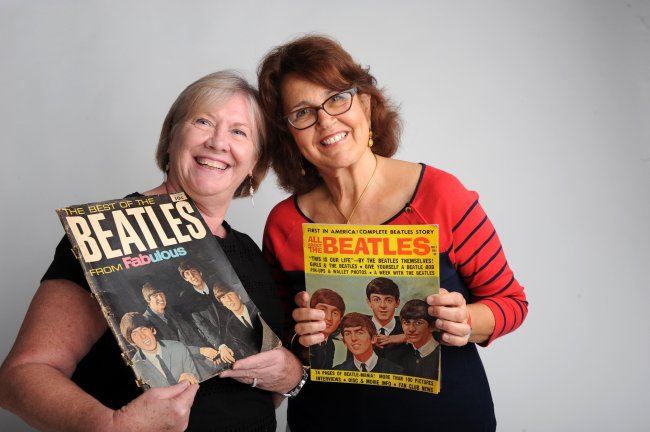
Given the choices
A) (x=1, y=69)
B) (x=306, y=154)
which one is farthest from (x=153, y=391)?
(x=1, y=69)

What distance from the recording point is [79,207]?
1.43m

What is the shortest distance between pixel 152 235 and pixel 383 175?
30.3 inches

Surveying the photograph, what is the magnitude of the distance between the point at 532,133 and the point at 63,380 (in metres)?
2.48

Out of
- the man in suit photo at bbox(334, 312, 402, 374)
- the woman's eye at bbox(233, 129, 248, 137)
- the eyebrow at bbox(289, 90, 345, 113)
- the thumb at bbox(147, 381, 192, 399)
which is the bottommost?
the thumb at bbox(147, 381, 192, 399)

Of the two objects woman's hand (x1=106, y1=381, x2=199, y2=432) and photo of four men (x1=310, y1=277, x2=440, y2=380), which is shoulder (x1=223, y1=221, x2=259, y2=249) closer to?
photo of four men (x1=310, y1=277, x2=440, y2=380)

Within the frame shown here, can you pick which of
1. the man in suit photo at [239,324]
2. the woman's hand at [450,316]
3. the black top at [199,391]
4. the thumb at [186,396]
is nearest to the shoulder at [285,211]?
the black top at [199,391]

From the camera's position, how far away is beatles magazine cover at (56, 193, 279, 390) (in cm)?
133

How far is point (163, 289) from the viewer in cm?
143

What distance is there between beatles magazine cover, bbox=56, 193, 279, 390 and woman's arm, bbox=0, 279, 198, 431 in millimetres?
64

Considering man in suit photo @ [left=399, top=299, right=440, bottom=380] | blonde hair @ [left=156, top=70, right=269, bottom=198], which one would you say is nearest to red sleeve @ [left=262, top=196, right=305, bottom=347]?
blonde hair @ [left=156, top=70, right=269, bottom=198]

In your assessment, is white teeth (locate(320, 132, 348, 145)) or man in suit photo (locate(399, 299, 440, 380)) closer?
man in suit photo (locate(399, 299, 440, 380))

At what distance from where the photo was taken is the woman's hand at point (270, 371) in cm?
149

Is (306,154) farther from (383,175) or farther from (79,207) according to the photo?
(79,207)

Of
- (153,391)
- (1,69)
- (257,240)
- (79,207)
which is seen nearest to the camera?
(153,391)
